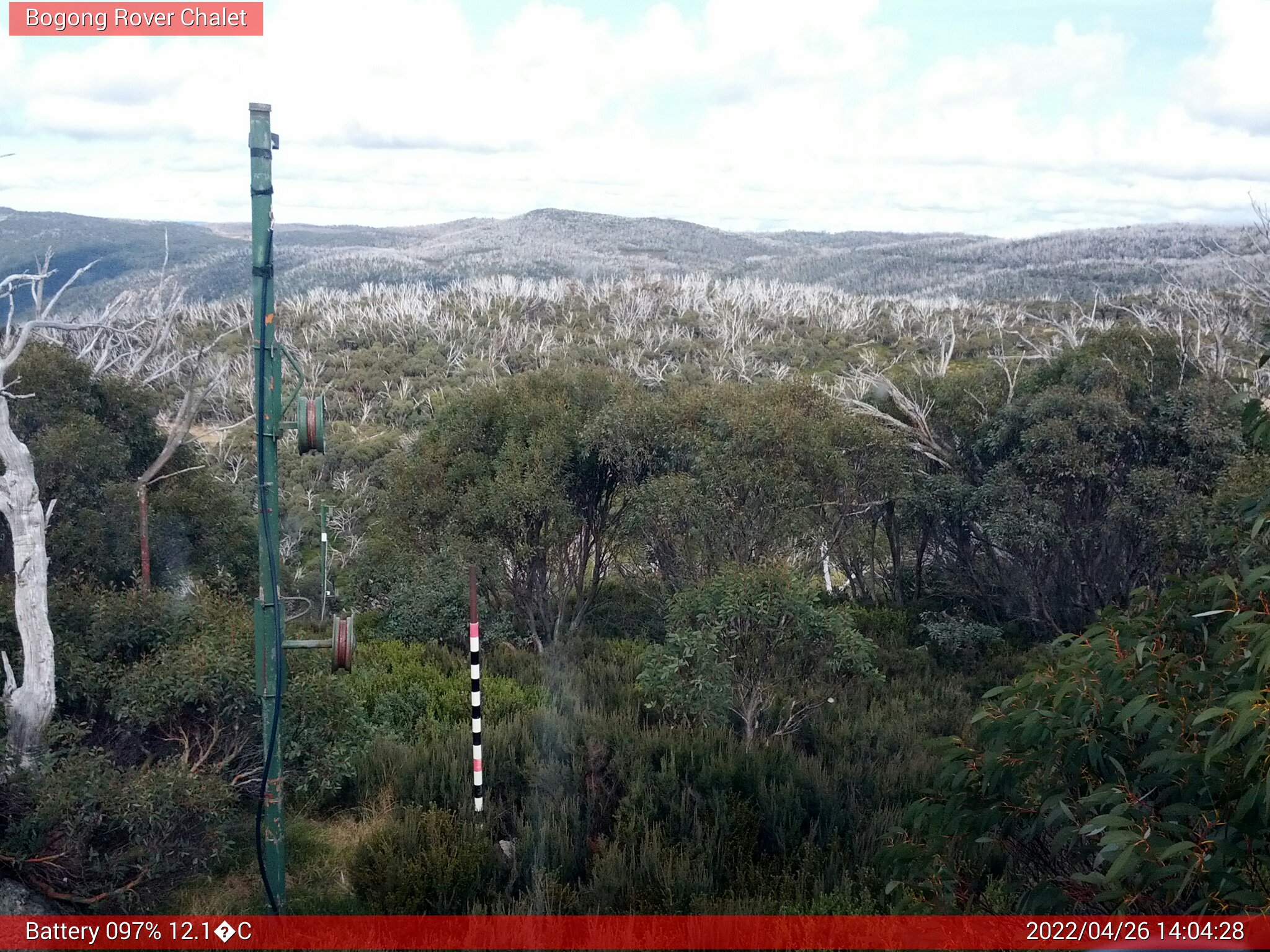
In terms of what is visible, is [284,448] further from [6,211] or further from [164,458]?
[164,458]

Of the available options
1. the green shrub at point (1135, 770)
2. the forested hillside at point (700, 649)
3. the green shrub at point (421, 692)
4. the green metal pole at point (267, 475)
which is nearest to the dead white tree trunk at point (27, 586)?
the forested hillside at point (700, 649)

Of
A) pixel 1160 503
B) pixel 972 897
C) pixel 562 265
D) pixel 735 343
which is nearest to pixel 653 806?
pixel 972 897

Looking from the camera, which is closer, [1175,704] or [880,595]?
[1175,704]

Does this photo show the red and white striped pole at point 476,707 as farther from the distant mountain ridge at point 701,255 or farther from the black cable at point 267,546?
the distant mountain ridge at point 701,255

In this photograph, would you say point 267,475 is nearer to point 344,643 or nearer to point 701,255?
point 344,643

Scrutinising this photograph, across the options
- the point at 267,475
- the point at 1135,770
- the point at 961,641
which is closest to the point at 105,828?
the point at 267,475

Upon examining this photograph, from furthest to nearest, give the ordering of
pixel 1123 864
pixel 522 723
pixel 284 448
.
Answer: pixel 284 448
pixel 522 723
pixel 1123 864
